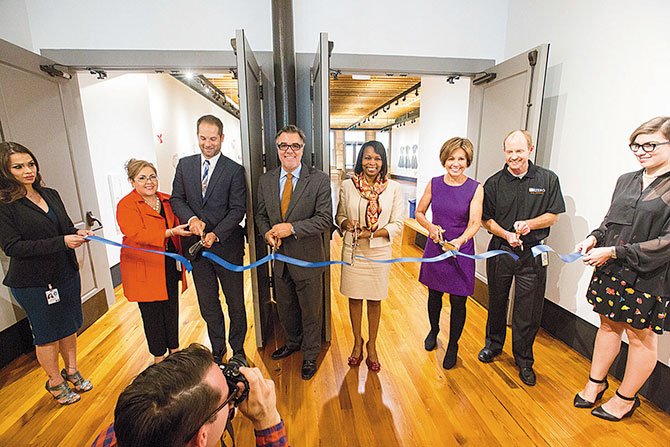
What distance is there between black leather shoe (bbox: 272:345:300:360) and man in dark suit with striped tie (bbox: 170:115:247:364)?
1.66 feet

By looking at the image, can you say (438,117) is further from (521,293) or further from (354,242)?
(354,242)

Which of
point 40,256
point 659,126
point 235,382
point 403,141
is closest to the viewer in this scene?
point 235,382

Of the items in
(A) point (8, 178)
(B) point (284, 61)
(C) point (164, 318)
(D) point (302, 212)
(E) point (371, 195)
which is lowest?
(C) point (164, 318)

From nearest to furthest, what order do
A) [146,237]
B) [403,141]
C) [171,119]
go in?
1. [146,237]
2. [171,119]
3. [403,141]

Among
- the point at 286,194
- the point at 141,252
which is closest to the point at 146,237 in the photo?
the point at 141,252

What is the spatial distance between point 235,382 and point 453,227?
1.80 metres

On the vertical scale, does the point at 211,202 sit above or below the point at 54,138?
below

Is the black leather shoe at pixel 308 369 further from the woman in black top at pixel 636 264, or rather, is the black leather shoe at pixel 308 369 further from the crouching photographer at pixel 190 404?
the woman in black top at pixel 636 264

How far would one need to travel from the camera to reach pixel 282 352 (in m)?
2.60

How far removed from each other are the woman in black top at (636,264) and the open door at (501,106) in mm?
931

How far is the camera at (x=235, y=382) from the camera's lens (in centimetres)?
81

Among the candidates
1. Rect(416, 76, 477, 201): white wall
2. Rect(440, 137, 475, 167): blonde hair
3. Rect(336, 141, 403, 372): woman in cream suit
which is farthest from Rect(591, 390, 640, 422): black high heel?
Rect(416, 76, 477, 201): white wall

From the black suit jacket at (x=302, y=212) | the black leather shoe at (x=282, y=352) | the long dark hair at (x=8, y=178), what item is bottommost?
the black leather shoe at (x=282, y=352)

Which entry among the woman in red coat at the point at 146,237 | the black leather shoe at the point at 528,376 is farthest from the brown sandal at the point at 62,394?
the black leather shoe at the point at 528,376
